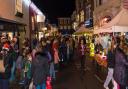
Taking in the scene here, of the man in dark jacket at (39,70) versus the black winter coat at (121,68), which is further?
the black winter coat at (121,68)

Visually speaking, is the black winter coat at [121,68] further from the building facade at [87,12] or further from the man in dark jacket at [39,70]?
the building facade at [87,12]

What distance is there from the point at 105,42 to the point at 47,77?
13.5 metres

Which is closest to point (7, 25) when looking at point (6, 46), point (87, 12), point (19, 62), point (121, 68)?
point (19, 62)

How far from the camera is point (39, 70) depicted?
12.2 metres

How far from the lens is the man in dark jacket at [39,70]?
479 inches

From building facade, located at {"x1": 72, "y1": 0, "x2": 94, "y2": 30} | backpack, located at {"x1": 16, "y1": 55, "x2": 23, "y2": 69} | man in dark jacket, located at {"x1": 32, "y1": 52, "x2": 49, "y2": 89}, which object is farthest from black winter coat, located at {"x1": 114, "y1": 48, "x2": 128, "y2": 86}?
building facade, located at {"x1": 72, "y1": 0, "x2": 94, "y2": 30}

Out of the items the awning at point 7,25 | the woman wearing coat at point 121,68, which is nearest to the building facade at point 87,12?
the awning at point 7,25

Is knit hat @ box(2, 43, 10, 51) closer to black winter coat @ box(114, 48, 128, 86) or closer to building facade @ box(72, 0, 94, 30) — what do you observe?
black winter coat @ box(114, 48, 128, 86)

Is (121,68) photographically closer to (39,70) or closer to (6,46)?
(39,70)

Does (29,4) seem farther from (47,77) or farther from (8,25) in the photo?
(47,77)

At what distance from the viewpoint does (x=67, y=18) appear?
173 m

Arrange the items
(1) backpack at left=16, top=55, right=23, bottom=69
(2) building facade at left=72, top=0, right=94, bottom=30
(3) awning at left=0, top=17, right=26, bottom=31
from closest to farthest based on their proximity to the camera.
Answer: (1) backpack at left=16, top=55, right=23, bottom=69 < (3) awning at left=0, top=17, right=26, bottom=31 < (2) building facade at left=72, top=0, right=94, bottom=30

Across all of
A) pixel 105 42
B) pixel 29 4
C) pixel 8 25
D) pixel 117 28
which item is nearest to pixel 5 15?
pixel 8 25

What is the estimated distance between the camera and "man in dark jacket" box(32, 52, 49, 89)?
1216cm
